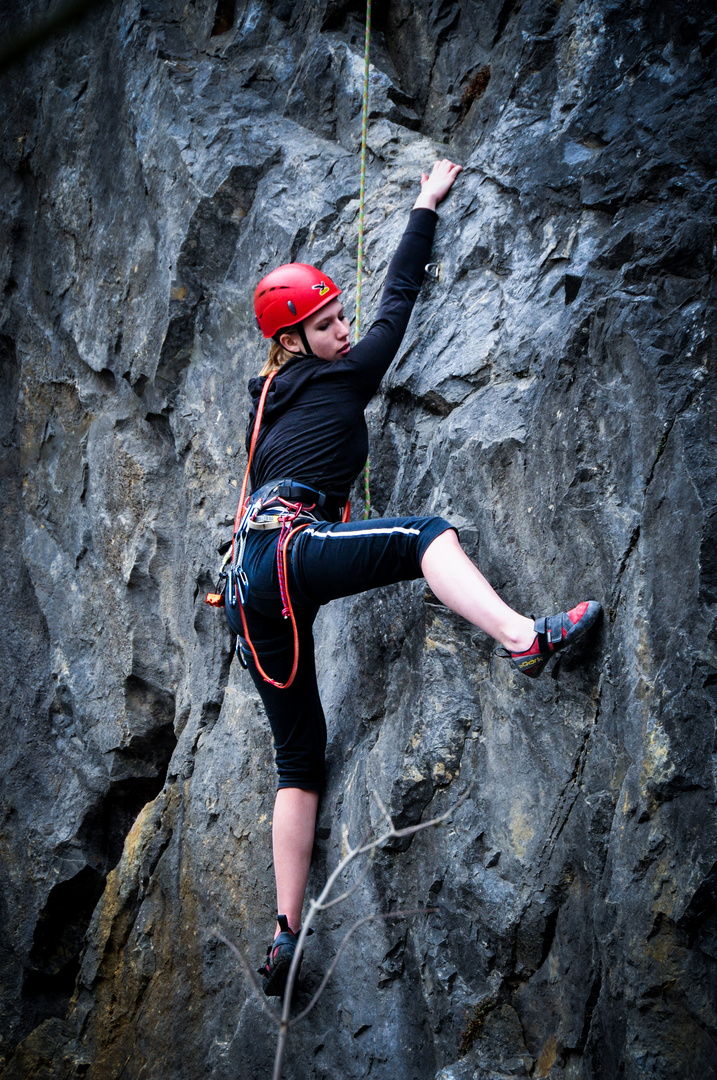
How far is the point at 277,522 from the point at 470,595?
2.85ft

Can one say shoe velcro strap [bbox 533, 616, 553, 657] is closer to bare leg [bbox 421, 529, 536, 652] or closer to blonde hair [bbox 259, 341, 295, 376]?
bare leg [bbox 421, 529, 536, 652]

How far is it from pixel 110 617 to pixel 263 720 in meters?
1.94

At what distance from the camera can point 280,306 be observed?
3775 millimetres

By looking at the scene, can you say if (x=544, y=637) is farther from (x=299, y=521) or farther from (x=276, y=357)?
(x=276, y=357)

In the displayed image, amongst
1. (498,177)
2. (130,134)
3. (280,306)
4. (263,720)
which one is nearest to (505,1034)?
(263,720)

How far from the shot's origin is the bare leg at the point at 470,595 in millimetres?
2996

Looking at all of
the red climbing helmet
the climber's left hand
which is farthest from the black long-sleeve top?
the climber's left hand

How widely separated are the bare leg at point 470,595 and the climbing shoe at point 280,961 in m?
1.59

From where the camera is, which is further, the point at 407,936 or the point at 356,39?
the point at 356,39

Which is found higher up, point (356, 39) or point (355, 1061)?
point (356, 39)

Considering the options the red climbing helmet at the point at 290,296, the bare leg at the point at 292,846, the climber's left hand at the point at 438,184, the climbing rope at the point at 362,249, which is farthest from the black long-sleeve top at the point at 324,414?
the bare leg at the point at 292,846

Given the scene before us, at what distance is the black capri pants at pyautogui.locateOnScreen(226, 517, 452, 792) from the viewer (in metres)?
3.22

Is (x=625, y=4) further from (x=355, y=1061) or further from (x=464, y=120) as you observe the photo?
(x=355, y=1061)

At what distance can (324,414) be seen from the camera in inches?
145
